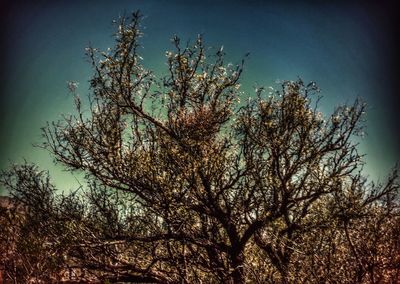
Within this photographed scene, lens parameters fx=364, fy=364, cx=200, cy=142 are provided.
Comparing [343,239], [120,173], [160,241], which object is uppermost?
[120,173]

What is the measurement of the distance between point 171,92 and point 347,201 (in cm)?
662

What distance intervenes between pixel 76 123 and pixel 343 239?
949cm

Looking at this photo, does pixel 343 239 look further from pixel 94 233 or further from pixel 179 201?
pixel 94 233

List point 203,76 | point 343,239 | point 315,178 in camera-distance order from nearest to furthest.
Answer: point 343,239, point 315,178, point 203,76

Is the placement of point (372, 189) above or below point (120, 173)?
above

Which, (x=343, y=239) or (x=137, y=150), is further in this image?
(x=137, y=150)

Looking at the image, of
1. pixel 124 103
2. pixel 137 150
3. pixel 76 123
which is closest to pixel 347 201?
pixel 137 150

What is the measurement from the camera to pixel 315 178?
11688 mm

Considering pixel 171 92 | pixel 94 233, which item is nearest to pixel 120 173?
pixel 94 233

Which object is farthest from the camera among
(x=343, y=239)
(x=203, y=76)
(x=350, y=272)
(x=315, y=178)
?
(x=203, y=76)

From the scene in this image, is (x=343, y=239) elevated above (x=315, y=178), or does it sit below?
below

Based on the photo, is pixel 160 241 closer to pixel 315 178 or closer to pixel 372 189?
pixel 315 178

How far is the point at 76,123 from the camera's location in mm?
13008

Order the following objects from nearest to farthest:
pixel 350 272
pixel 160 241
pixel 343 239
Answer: pixel 350 272 → pixel 343 239 → pixel 160 241
